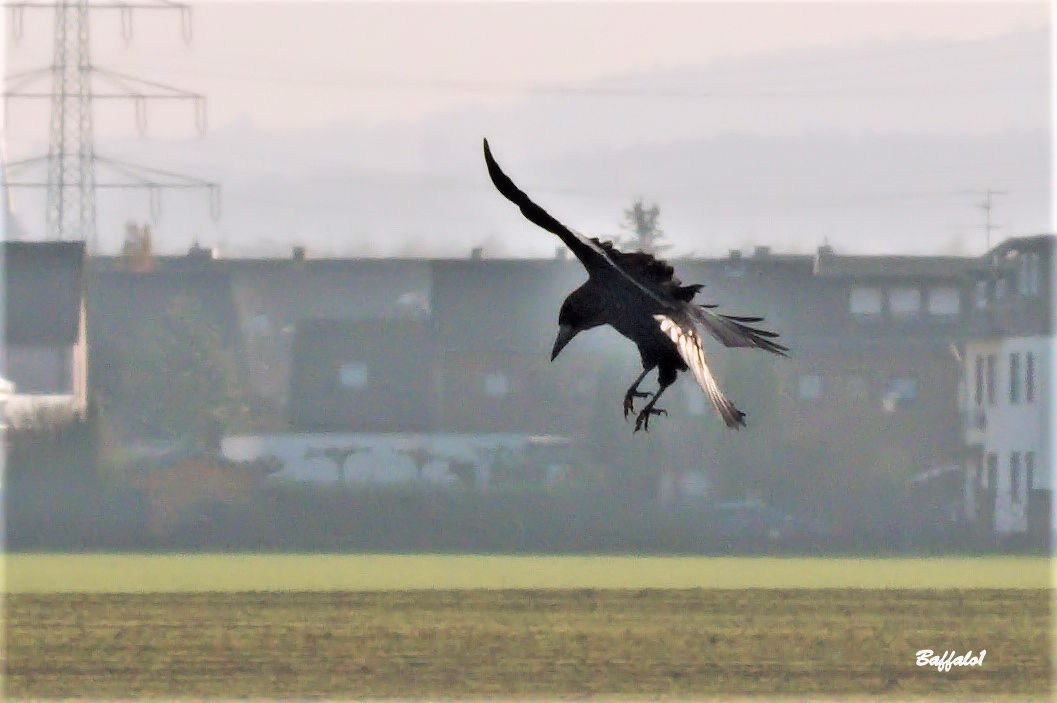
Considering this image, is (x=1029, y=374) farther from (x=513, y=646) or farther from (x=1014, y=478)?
(x=513, y=646)

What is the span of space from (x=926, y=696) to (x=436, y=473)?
55053 mm

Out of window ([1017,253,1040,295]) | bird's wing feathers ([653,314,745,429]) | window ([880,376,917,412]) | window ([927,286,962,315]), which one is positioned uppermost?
window ([1017,253,1040,295])

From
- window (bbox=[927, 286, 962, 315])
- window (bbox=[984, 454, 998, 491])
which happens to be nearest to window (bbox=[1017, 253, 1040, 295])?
window (bbox=[927, 286, 962, 315])

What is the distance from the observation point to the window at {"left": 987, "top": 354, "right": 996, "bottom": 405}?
249 feet

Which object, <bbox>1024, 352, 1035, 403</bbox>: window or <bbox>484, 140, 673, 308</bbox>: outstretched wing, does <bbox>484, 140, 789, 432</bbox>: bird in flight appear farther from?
<bbox>1024, 352, 1035, 403</bbox>: window

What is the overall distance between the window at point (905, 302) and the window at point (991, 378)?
4.36 m

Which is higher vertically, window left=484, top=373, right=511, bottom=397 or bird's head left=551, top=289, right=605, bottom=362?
bird's head left=551, top=289, right=605, bottom=362

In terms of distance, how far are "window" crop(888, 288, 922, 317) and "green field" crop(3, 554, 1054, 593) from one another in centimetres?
1202

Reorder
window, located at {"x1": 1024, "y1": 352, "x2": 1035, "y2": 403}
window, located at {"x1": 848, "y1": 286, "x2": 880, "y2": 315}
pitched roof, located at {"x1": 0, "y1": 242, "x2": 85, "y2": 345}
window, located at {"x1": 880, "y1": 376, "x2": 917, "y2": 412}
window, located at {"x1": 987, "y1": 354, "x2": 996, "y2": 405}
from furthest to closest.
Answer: pitched roof, located at {"x1": 0, "y1": 242, "x2": 85, "y2": 345}, window, located at {"x1": 880, "y1": 376, "x2": 917, "y2": 412}, window, located at {"x1": 848, "y1": 286, "x2": 880, "y2": 315}, window, located at {"x1": 987, "y1": 354, "x2": 996, "y2": 405}, window, located at {"x1": 1024, "y1": 352, "x2": 1035, "y2": 403}

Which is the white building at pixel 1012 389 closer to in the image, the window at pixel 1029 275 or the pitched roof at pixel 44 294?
the window at pixel 1029 275

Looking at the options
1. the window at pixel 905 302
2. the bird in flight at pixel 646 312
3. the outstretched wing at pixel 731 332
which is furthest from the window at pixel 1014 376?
the bird in flight at pixel 646 312

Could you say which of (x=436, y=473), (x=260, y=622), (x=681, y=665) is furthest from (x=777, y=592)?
(x=436, y=473)

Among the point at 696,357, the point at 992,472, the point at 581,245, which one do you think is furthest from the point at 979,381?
the point at 581,245

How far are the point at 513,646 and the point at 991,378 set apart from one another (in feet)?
159
